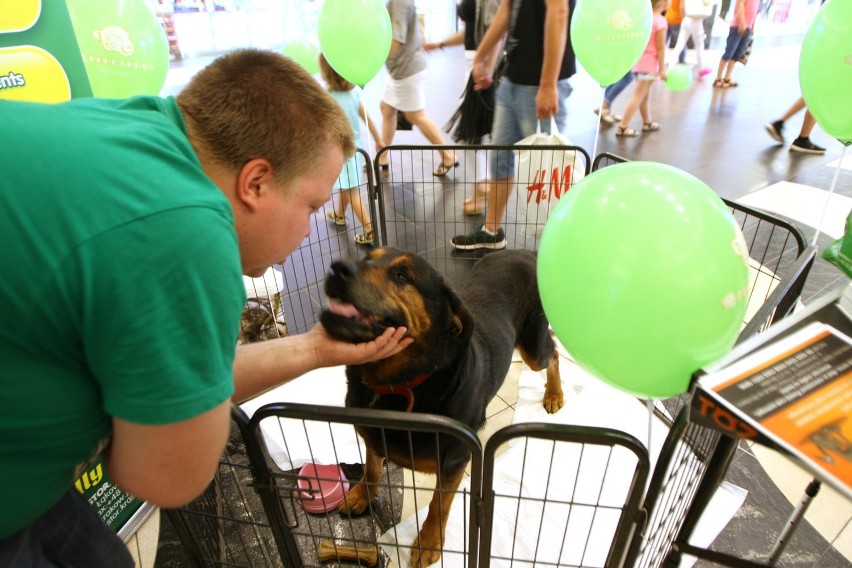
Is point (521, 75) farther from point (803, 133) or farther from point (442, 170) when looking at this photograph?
point (803, 133)

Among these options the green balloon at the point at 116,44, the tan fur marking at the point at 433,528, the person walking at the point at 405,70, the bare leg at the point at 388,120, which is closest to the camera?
the tan fur marking at the point at 433,528

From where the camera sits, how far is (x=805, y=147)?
247 inches

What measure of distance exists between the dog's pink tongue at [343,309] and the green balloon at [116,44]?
158cm

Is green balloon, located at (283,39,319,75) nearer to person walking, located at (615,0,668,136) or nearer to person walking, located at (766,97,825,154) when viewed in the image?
person walking, located at (615,0,668,136)

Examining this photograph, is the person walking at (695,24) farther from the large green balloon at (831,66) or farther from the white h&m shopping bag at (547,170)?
the large green balloon at (831,66)

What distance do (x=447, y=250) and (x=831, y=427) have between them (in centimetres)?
342

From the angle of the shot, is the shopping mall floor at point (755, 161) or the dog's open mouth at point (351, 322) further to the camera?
the shopping mall floor at point (755, 161)

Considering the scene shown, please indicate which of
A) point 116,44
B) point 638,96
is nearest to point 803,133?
point 638,96

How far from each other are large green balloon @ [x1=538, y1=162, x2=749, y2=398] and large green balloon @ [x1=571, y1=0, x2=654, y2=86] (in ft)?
7.91

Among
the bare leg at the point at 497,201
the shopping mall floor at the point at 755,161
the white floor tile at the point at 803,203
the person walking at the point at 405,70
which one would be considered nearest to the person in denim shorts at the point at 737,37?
the shopping mall floor at the point at 755,161

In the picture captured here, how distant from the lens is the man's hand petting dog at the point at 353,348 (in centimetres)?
138

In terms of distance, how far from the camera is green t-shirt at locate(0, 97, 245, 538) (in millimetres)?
679

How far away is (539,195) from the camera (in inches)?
126

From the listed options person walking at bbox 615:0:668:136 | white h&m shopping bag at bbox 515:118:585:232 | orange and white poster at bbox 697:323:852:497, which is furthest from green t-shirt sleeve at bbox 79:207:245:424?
person walking at bbox 615:0:668:136
